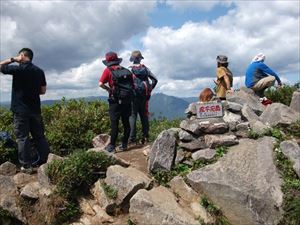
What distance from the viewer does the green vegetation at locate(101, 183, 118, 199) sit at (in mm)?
9117

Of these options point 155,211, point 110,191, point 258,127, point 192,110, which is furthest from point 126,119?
point 155,211

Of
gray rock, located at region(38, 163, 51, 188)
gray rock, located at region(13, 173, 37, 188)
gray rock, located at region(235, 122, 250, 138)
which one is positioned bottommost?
gray rock, located at region(13, 173, 37, 188)

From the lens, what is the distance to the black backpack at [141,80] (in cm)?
1212

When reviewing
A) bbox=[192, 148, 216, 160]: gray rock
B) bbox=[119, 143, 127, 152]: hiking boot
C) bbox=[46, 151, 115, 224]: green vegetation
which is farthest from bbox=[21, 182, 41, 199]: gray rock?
bbox=[192, 148, 216, 160]: gray rock

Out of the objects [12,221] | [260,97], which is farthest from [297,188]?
[260,97]

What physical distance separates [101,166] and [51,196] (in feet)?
4.11

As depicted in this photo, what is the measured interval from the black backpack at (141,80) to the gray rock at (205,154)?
265 cm

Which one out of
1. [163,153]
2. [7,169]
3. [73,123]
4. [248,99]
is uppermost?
[248,99]

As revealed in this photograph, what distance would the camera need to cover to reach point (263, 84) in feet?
50.6

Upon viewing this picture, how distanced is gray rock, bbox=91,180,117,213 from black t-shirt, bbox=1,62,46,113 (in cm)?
240

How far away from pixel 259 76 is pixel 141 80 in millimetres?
5408

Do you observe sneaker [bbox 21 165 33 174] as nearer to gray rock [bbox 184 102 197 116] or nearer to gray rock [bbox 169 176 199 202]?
→ gray rock [bbox 169 176 199 202]

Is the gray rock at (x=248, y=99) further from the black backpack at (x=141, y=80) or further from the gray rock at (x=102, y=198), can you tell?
the gray rock at (x=102, y=198)

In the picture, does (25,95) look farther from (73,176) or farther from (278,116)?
(278,116)
